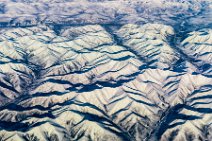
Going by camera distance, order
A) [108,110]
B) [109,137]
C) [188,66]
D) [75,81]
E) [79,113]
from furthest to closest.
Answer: [188,66]
[75,81]
[108,110]
[79,113]
[109,137]

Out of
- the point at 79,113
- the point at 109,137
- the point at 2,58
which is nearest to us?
the point at 109,137

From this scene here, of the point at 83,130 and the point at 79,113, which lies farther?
the point at 79,113

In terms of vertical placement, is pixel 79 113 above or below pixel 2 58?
above

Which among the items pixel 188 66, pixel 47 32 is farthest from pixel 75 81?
pixel 47 32

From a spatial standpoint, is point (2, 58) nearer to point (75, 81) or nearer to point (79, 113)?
point (75, 81)

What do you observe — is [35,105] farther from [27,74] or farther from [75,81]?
[27,74]

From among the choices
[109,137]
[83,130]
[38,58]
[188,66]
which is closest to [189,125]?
[109,137]
